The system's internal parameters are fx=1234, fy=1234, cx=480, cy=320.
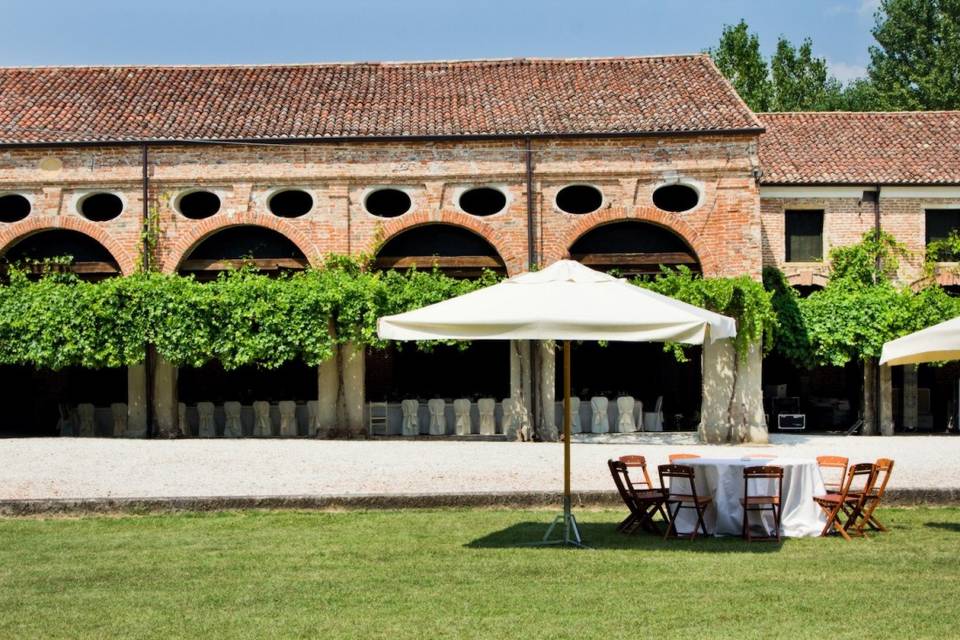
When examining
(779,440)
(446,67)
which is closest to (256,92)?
(446,67)

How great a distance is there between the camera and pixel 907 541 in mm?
11000

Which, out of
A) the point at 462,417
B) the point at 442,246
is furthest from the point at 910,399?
the point at 442,246

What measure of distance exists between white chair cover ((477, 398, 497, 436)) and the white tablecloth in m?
12.9

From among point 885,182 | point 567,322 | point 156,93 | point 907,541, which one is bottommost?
point 907,541

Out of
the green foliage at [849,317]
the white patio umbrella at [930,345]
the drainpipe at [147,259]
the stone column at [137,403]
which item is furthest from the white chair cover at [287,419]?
the white patio umbrella at [930,345]

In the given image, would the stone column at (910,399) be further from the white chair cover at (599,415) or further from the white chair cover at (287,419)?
the white chair cover at (287,419)

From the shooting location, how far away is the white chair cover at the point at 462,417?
24.5m

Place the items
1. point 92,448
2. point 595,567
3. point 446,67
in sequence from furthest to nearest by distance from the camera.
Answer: point 446,67, point 92,448, point 595,567

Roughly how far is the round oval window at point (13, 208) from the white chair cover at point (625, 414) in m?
12.6

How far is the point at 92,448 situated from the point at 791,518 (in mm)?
13395

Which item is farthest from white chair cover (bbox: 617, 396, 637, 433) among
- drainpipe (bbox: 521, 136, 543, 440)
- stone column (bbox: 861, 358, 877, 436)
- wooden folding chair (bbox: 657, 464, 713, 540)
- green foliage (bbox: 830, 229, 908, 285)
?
wooden folding chair (bbox: 657, 464, 713, 540)

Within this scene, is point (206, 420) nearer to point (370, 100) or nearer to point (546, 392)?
point (546, 392)

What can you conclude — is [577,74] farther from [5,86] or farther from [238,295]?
[5,86]

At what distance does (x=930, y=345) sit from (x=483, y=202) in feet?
46.0
